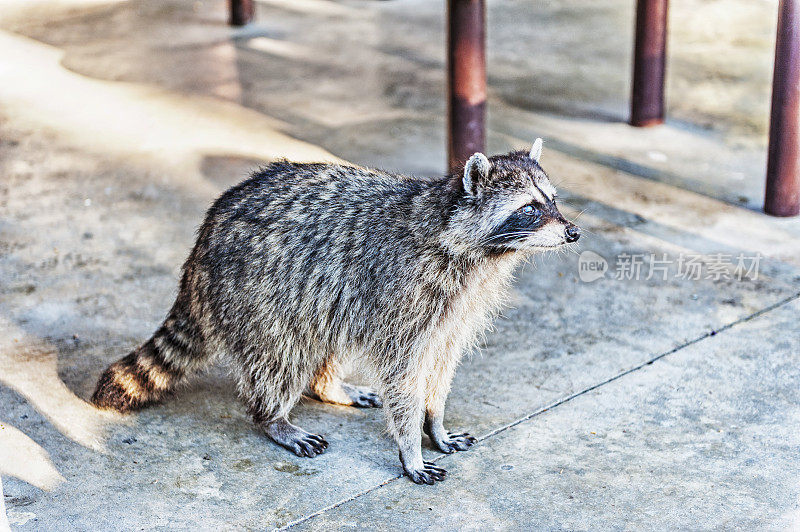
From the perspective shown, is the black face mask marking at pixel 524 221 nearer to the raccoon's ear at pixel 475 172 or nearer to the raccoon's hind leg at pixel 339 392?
the raccoon's ear at pixel 475 172

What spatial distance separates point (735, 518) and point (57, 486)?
7.26 ft

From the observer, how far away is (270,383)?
3.76 m

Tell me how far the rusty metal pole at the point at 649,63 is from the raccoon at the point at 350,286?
126 inches

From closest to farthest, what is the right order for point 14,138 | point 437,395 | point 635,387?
point 437,395, point 635,387, point 14,138

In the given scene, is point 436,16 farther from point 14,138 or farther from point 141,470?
point 141,470

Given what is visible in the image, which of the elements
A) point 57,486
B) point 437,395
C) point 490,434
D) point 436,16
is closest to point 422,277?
point 437,395

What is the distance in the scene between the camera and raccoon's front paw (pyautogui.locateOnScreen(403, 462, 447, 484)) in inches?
140

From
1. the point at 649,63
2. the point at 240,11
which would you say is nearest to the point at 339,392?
the point at 649,63

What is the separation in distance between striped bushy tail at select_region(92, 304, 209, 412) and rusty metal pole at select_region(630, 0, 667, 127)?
3.83m

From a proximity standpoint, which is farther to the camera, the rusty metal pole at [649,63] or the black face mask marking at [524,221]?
the rusty metal pole at [649,63]

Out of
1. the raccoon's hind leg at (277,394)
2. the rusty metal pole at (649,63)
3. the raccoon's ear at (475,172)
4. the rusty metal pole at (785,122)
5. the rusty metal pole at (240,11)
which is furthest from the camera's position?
the rusty metal pole at (240,11)

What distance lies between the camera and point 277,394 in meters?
3.77

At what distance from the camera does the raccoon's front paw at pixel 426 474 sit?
11.7 feet

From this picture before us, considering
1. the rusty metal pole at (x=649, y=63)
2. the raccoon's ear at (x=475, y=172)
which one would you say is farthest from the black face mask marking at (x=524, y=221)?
the rusty metal pole at (x=649, y=63)
